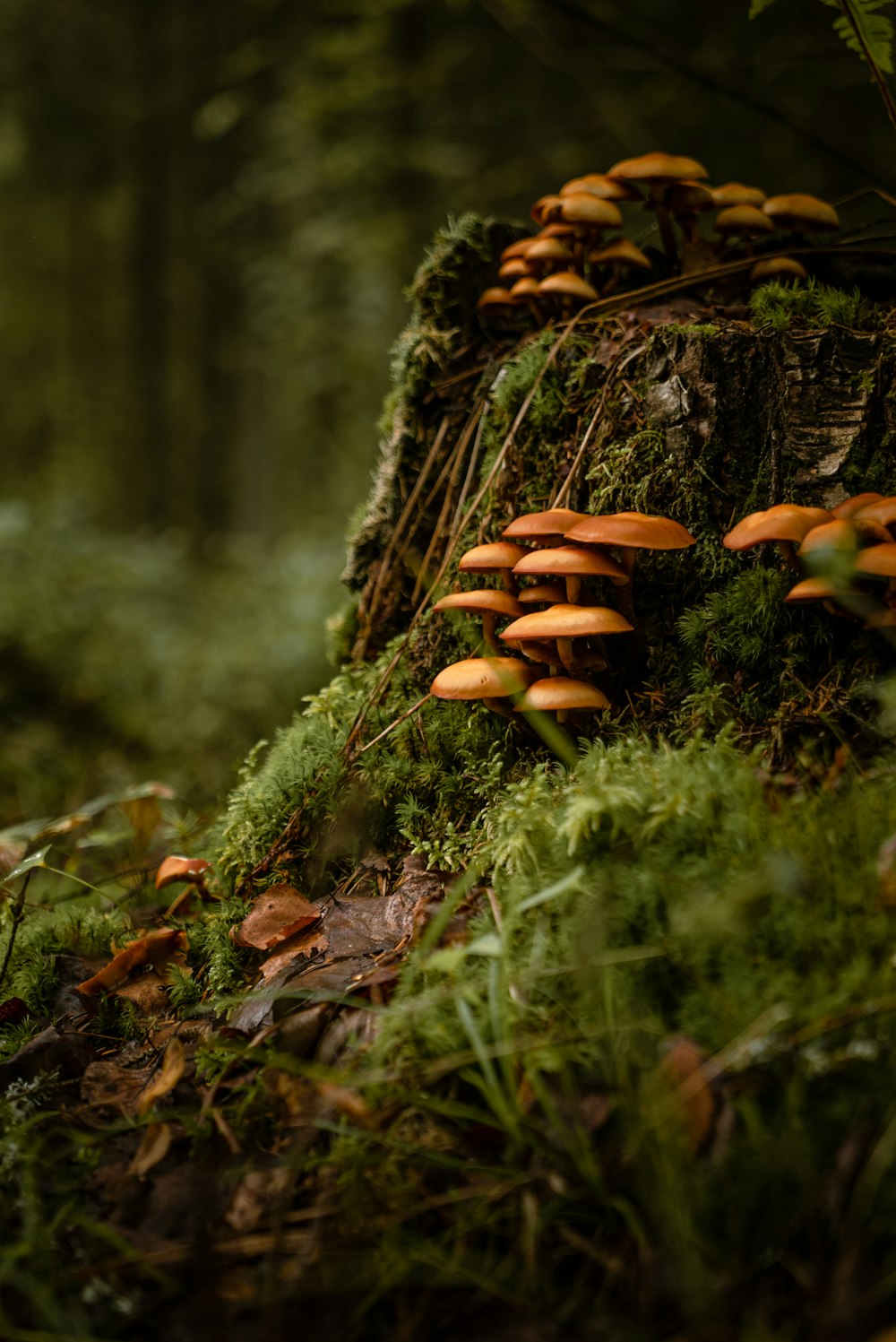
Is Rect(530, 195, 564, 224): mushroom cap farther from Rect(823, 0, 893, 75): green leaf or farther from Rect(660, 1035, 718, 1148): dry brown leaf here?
Rect(660, 1035, 718, 1148): dry brown leaf

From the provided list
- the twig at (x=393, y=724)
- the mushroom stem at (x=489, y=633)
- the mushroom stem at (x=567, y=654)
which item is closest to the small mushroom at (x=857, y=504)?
the mushroom stem at (x=567, y=654)

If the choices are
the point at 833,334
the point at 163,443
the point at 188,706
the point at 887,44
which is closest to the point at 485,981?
the point at 833,334

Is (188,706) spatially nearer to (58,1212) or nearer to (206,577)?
(206,577)

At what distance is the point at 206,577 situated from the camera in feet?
39.9

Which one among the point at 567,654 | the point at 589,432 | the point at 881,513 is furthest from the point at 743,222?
the point at 567,654

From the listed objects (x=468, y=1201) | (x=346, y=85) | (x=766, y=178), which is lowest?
(x=468, y=1201)

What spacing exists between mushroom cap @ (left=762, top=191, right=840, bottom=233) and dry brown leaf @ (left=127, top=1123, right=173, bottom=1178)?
345 cm

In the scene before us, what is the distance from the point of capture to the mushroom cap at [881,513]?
6.53 feet

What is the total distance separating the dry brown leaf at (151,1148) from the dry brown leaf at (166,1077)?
50mm

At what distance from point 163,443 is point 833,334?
15196 mm

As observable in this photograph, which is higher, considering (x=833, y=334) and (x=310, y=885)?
(x=833, y=334)

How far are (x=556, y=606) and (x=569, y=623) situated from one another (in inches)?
4.6

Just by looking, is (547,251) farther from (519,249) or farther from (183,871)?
(183,871)

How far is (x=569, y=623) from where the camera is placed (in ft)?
7.04
